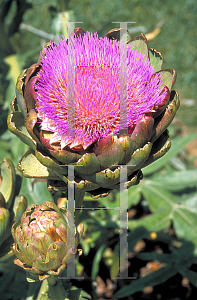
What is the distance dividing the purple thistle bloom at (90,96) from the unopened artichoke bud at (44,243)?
0.51 ft

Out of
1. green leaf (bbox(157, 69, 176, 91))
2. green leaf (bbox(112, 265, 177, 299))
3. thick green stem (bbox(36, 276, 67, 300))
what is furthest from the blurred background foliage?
green leaf (bbox(157, 69, 176, 91))

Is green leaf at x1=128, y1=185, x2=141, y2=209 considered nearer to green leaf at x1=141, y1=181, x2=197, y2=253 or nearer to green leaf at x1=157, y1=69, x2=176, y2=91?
green leaf at x1=141, y1=181, x2=197, y2=253

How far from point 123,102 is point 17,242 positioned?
0.35m

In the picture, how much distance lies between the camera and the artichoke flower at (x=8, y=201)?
695 mm

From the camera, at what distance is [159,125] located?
0.65 m

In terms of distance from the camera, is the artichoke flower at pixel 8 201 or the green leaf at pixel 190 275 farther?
the green leaf at pixel 190 275

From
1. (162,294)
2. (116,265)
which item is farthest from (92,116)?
(162,294)

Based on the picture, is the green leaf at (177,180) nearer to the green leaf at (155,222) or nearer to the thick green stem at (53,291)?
the green leaf at (155,222)

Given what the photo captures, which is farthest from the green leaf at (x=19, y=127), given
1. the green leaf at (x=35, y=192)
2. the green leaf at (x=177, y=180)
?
the green leaf at (x=177, y=180)

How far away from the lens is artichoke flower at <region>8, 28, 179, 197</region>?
24.4 inches

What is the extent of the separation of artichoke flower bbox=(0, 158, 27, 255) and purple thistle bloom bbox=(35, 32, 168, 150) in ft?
0.50

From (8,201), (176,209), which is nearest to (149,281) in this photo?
(176,209)

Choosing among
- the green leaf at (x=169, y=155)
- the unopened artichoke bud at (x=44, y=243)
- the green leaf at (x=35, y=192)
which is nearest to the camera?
the unopened artichoke bud at (x=44, y=243)

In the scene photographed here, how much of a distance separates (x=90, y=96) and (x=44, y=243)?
312 mm
